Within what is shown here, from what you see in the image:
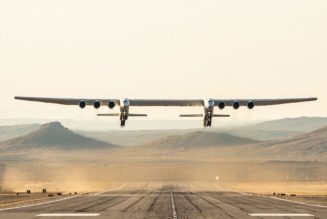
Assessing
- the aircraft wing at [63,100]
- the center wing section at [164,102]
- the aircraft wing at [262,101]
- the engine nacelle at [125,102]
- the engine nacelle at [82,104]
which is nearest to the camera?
the engine nacelle at [125,102]

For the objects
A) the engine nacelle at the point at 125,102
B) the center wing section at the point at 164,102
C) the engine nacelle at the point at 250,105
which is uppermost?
the center wing section at the point at 164,102

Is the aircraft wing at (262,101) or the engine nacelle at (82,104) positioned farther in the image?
the aircraft wing at (262,101)

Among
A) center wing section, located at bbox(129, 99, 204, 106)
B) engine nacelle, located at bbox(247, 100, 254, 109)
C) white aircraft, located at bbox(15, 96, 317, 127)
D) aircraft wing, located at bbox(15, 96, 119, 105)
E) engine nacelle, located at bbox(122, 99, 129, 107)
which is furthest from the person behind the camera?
center wing section, located at bbox(129, 99, 204, 106)

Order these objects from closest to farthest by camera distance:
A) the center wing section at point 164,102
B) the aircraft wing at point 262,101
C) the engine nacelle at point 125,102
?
the engine nacelle at point 125,102 < the aircraft wing at point 262,101 < the center wing section at point 164,102

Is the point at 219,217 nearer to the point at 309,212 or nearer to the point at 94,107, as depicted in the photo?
the point at 309,212

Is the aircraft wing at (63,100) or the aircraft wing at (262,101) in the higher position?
the aircraft wing at (262,101)

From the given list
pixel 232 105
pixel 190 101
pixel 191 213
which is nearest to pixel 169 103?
pixel 190 101

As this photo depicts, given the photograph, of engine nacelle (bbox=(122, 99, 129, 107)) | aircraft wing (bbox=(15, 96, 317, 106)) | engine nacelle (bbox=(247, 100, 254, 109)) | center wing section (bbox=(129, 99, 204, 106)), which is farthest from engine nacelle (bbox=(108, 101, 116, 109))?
engine nacelle (bbox=(247, 100, 254, 109))

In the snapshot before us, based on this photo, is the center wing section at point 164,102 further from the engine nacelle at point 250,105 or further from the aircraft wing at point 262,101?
the engine nacelle at point 250,105

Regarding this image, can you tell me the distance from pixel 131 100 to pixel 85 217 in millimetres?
27855

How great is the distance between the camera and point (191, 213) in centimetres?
4241

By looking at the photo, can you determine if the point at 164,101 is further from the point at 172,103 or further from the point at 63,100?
the point at 63,100

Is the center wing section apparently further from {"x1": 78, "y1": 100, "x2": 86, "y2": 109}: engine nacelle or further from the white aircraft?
{"x1": 78, "y1": 100, "x2": 86, "y2": 109}: engine nacelle

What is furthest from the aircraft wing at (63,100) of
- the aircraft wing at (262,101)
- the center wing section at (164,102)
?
the aircraft wing at (262,101)
